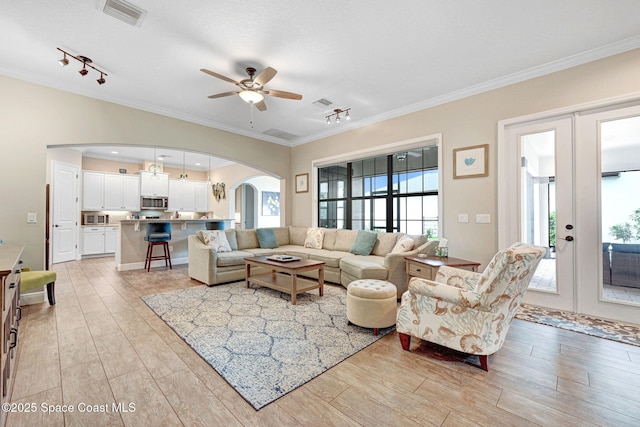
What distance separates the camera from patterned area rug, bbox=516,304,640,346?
253 centimetres

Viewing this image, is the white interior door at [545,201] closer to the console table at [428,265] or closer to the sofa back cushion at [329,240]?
the console table at [428,265]

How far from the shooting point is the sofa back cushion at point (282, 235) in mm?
5828

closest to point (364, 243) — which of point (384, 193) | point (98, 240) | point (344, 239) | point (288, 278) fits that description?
point (344, 239)

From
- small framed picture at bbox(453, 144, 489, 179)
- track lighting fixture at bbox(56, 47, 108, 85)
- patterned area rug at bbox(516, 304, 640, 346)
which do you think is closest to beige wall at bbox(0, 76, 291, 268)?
track lighting fixture at bbox(56, 47, 108, 85)

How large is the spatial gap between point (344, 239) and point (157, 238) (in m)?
3.77

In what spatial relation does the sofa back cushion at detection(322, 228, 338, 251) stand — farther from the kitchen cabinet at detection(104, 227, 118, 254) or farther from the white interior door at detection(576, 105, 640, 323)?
the kitchen cabinet at detection(104, 227, 118, 254)

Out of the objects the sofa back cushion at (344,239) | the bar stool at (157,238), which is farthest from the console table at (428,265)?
the bar stool at (157,238)

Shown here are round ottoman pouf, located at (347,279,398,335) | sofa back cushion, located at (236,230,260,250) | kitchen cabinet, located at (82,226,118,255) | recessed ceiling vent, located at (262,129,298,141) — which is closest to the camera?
round ottoman pouf, located at (347,279,398,335)

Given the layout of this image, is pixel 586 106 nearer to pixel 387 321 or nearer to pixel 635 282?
pixel 635 282

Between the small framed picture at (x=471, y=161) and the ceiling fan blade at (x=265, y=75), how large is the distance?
276 cm

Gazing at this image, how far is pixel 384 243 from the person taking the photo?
14.8ft

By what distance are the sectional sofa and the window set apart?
Result: 0.54 m

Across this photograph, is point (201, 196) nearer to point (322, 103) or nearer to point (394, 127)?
point (322, 103)

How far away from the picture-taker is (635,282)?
286cm
